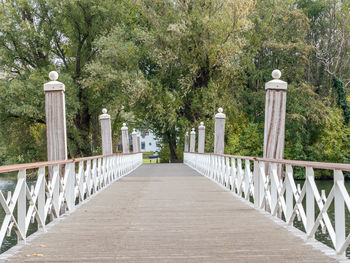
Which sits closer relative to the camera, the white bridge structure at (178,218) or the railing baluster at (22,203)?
the white bridge structure at (178,218)

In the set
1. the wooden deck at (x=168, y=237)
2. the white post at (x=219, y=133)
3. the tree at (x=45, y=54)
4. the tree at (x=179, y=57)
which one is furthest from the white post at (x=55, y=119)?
the tree at (x=45, y=54)

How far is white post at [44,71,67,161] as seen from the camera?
30.9 feet

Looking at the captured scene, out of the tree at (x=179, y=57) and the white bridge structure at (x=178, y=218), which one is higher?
the tree at (x=179, y=57)

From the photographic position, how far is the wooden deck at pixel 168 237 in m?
4.86

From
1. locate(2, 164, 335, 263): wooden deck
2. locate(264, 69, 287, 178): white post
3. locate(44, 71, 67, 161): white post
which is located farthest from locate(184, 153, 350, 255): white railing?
locate(44, 71, 67, 161): white post

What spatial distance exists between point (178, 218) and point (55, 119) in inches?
130

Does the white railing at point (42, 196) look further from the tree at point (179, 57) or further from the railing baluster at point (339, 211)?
the tree at point (179, 57)

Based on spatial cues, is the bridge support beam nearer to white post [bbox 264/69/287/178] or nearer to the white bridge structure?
the white bridge structure

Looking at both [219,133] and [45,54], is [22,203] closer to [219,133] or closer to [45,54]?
[219,133]

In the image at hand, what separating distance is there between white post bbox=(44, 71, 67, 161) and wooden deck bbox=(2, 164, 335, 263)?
1.16 metres

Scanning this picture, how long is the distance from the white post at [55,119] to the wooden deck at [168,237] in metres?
1.16

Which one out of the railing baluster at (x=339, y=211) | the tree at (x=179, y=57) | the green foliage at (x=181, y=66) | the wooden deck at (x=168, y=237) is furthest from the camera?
the green foliage at (x=181, y=66)

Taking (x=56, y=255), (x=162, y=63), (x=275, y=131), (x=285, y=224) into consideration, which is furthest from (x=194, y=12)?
(x=56, y=255)

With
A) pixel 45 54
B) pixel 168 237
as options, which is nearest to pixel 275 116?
pixel 168 237
